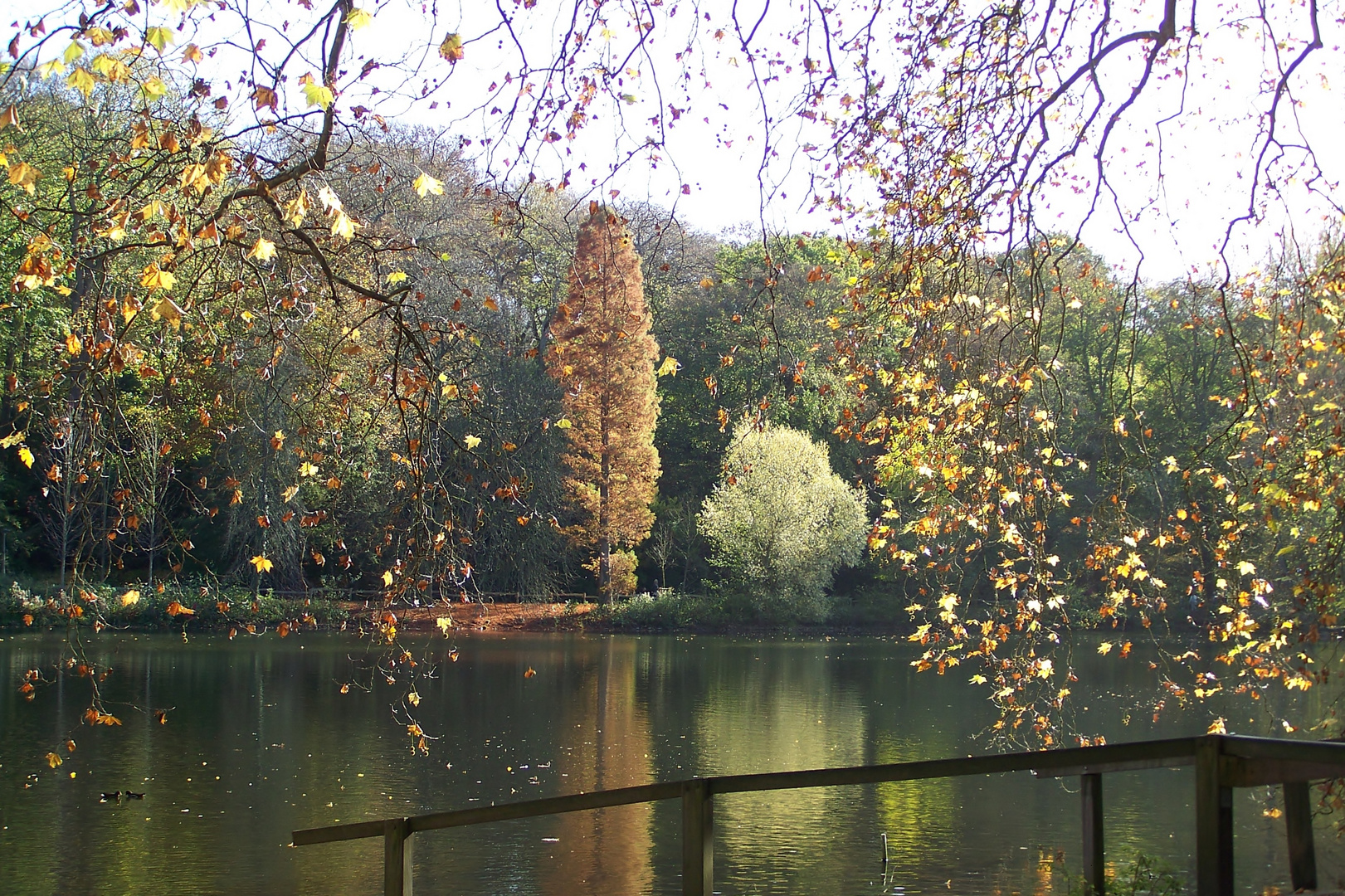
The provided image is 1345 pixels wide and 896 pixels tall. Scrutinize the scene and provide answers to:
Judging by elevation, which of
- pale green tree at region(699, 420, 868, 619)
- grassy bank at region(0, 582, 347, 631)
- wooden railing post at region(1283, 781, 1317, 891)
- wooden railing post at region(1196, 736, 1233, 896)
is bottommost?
grassy bank at region(0, 582, 347, 631)

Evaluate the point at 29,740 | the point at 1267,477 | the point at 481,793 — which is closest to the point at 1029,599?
the point at 1267,477

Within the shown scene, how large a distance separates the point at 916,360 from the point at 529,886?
6000 mm

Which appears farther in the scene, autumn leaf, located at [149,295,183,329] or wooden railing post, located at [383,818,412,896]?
wooden railing post, located at [383,818,412,896]

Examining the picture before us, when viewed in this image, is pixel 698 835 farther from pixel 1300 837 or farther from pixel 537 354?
pixel 537 354

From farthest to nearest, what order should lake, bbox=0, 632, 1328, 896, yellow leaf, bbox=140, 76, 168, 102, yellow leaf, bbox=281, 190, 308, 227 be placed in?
lake, bbox=0, 632, 1328, 896
yellow leaf, bbox=281, 190, 308, 227
yellow leaf, bbox=140, 76, 168, 102

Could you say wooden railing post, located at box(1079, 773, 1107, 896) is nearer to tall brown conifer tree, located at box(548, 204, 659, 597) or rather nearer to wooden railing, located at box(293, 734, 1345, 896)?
wooden railing, located at box(293, 734, 1345, 896)

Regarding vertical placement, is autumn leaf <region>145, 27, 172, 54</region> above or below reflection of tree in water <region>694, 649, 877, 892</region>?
above

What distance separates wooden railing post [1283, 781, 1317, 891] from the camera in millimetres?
4160

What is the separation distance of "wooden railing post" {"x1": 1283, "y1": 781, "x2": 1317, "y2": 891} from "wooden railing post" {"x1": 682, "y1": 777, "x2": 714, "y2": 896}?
1.90 metres

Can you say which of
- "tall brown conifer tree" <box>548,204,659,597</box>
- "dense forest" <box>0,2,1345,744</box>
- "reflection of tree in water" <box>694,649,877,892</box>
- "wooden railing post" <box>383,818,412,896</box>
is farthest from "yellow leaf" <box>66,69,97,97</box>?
"tall brown conifer tree" <box>548,204,659,597</box>

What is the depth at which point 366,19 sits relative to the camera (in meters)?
3.98

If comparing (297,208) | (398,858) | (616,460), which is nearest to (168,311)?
(297,208)

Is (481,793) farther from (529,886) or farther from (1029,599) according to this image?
(1029,599)

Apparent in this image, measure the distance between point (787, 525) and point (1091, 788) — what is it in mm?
29751
